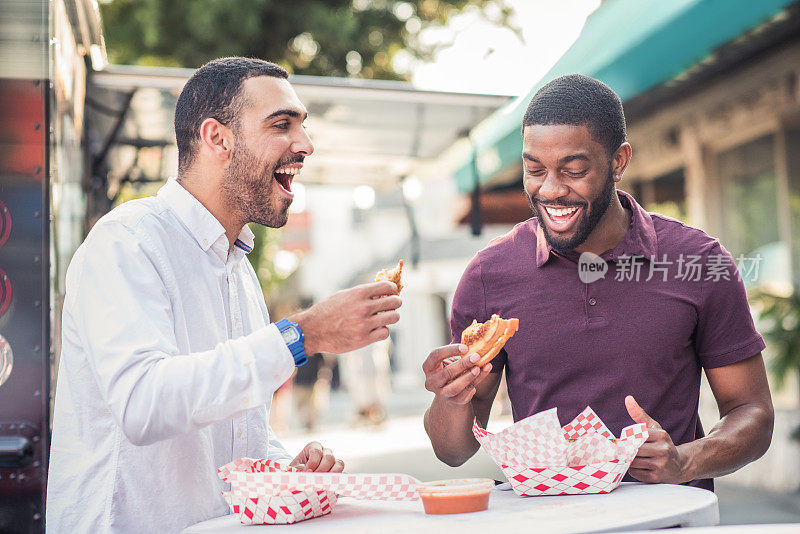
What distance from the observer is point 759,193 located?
775cm

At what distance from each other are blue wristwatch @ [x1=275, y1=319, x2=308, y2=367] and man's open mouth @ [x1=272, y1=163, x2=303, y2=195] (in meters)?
0.60

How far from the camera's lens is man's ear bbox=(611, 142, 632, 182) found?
279 cm

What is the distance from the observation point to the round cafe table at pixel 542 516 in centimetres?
183

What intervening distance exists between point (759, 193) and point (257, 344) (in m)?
6.81

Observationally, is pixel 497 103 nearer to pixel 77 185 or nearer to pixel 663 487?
pixel 77 185

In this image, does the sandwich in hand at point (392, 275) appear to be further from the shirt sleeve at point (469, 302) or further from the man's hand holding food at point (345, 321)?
the shirt sleeve at point (469, 302)

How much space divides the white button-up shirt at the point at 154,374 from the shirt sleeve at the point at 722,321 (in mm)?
1346

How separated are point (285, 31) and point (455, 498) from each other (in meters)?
9.90

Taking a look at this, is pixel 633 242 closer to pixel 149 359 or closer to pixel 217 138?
pixel 217 138

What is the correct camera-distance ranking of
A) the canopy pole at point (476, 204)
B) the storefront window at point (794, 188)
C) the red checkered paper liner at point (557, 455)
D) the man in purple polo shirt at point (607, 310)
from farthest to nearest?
the storefront window at point (794, 188) → the canopy pole at point (476, 204) → the man in purple polo shirt at point (607, 310) → the red checkered paper liner at point (557, 455)

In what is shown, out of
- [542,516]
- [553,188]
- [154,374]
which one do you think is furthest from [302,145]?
[542,516]

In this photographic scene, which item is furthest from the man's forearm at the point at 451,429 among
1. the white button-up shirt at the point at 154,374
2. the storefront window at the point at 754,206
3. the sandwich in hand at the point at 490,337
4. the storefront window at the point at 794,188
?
the storefront window at the point at 794,188

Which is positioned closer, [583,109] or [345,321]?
[345,321]

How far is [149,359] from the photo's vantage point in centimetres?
196
